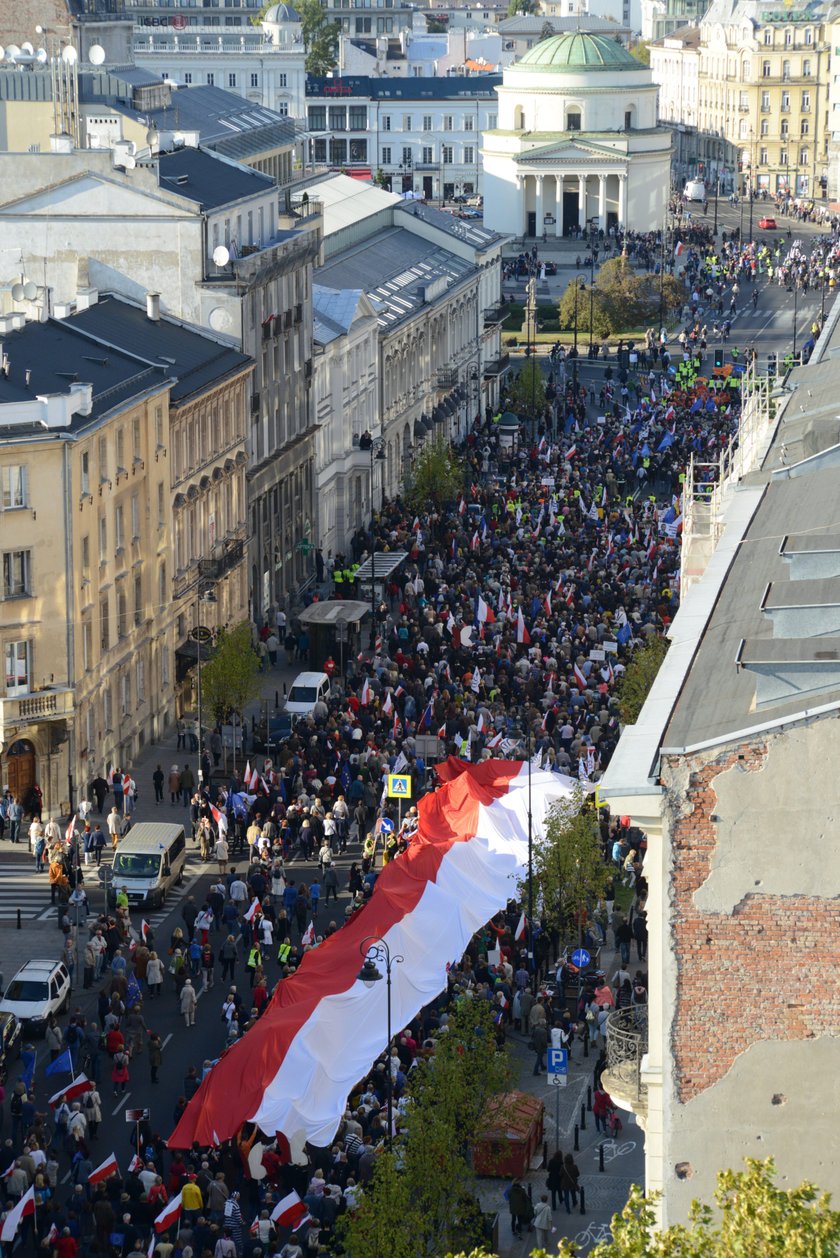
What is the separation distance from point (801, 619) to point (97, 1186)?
1410 cm

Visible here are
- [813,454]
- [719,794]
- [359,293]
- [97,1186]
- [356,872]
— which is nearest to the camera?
[719,794]

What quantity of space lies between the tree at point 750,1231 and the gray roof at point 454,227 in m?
99.9

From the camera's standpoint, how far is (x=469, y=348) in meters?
123

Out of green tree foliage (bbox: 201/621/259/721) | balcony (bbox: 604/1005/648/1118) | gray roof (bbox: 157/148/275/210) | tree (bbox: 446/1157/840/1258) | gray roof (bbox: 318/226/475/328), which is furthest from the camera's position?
gray roof (bbox: 318/226/475/328)

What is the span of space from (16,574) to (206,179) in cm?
2717

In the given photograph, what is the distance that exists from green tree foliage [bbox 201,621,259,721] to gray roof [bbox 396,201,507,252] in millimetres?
56147

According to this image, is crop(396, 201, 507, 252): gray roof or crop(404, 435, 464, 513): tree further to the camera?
crop(396, 201, 507, 252): gray roof

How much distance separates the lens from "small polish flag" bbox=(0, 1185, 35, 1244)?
4062cm

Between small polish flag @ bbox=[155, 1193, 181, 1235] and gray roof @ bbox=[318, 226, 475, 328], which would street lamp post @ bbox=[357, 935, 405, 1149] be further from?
gray roof @ bbox=[318, 226, 475, 328]

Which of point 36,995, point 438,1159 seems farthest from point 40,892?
→ point 438,1159

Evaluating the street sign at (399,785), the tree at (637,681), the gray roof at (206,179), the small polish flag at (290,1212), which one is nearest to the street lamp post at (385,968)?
the small polish flag at (290,1212)

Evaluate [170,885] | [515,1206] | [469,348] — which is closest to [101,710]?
[170,885]

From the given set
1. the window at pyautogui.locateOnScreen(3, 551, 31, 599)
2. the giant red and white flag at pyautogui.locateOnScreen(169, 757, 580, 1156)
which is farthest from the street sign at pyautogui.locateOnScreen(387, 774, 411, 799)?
the window at pyautogui.locateOnScreen(3, 551, 31, 599)

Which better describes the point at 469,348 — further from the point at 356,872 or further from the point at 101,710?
the point at 356,872
